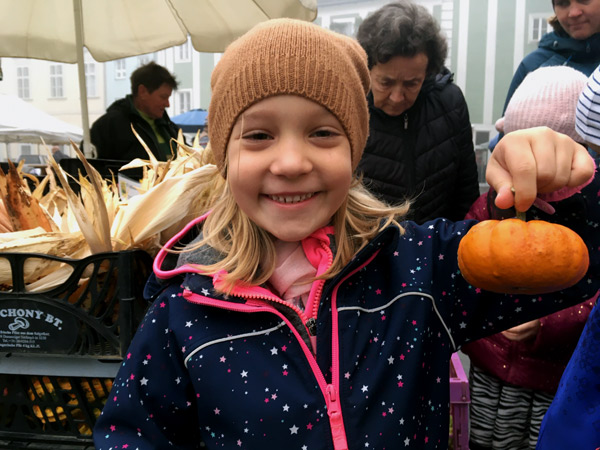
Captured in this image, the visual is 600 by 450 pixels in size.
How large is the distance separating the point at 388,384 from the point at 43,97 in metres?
26.6

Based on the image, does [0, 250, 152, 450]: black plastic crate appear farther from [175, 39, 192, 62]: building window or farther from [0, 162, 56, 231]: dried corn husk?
[175, 39, 192, 62]: building window

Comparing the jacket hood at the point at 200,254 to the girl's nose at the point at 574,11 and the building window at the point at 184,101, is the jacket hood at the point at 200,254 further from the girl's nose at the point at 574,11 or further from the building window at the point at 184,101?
the building window at the point at 184,101

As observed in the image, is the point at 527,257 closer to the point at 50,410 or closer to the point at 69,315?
the point at 69,315

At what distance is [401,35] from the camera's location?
6.50ft

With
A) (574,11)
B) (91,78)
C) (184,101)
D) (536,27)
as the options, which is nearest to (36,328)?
(574,11)

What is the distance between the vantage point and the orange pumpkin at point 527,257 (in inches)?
33.7

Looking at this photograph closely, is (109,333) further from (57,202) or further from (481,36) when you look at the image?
(481,36)

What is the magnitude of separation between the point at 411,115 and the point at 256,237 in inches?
48.0

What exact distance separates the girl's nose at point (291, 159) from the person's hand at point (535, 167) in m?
0.34

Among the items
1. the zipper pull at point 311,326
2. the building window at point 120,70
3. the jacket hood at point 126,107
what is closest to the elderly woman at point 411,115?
the zipper pull at point 311,326

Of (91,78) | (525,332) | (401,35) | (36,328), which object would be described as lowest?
(91,78)

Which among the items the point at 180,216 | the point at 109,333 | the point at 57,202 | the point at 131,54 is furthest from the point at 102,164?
the point at 131,54

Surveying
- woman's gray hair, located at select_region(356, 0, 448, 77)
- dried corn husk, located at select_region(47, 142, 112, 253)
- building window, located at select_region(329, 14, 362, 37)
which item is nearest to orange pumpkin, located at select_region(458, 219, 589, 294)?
dried corn husk, located at select_region(47, 142, 112, 253)

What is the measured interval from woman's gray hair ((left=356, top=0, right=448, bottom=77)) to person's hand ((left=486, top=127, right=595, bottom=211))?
118 centimetres
